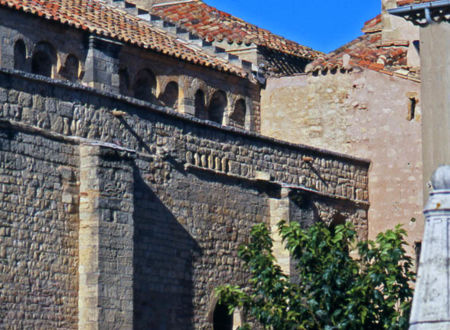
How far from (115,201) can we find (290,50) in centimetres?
1249

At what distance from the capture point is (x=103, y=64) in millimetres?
27734

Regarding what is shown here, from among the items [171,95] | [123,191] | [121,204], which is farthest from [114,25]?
[121,204]

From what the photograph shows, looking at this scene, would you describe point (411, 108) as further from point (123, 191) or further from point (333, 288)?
point (333, 288)

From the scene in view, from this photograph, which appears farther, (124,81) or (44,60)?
(124,81)

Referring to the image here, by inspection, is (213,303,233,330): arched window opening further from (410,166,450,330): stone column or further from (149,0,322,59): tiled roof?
(410,166,450,330): stone column

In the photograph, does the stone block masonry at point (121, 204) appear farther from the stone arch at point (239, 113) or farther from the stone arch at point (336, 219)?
the stone arch at point (239, 113)

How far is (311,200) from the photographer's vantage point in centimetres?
2809

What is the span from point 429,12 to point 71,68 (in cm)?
Answer: 698

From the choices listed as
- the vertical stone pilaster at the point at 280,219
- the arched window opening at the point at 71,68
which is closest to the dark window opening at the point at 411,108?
the vertical stone pilaster at the point at 280,219

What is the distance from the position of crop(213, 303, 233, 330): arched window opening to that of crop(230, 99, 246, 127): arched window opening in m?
6.57

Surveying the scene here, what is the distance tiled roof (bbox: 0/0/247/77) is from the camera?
27.1 m

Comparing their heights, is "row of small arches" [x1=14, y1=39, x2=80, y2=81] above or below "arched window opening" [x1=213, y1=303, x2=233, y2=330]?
above

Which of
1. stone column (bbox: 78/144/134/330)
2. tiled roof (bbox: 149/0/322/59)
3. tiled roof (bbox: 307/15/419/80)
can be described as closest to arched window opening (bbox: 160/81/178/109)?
tiled roof (bbox: 307/15/419/80)

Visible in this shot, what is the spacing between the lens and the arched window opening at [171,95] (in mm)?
29875
